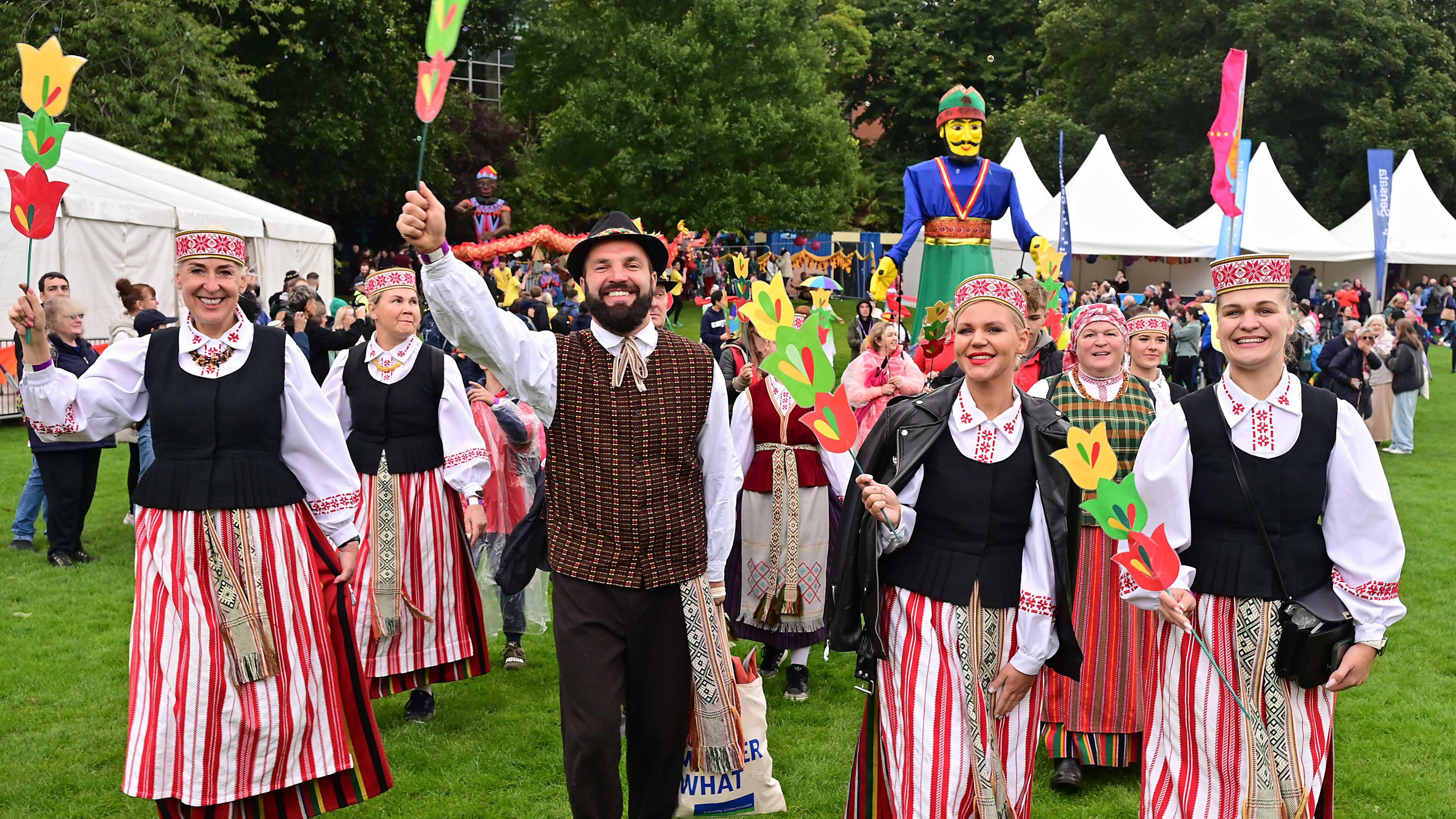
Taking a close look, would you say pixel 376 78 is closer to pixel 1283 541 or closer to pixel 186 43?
pixel 186 43

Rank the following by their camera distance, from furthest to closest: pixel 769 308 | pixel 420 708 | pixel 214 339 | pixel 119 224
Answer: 1. pixel 119 224
2. pixel 420 708
3. pixel 769 308
4. pixel 214 339

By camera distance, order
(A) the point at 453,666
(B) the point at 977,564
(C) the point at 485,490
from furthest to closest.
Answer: (C) the point at 485,490 < (A) the point at 453,666 < (B) the point at 977,564

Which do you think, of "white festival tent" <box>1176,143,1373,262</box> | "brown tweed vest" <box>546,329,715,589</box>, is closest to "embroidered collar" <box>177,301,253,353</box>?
"brown tweed vest" <box>546,329,715,589</box>

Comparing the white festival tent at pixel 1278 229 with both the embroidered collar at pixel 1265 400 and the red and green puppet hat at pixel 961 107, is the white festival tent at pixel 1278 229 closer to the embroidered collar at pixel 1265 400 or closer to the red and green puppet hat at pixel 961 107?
the red and green puppet hat at pixel 961 107

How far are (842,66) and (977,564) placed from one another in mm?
38607

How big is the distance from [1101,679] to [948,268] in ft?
9.75

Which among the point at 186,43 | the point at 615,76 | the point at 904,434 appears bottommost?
the point at 904,434

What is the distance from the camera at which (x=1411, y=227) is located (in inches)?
993

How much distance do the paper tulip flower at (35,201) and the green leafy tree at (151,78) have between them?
54.2 ft

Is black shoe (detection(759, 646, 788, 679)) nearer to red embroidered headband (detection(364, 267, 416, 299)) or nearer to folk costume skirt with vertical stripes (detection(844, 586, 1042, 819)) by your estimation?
red embroidered headband (detection(364, 267, 416, 299))

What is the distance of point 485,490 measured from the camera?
630 cm

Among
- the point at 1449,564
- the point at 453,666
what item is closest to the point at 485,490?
the point at 453,666

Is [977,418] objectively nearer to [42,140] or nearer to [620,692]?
[620,692]

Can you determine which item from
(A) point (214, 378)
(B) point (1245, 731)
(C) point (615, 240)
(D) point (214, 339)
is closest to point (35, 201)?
(D) point (214, 339)
